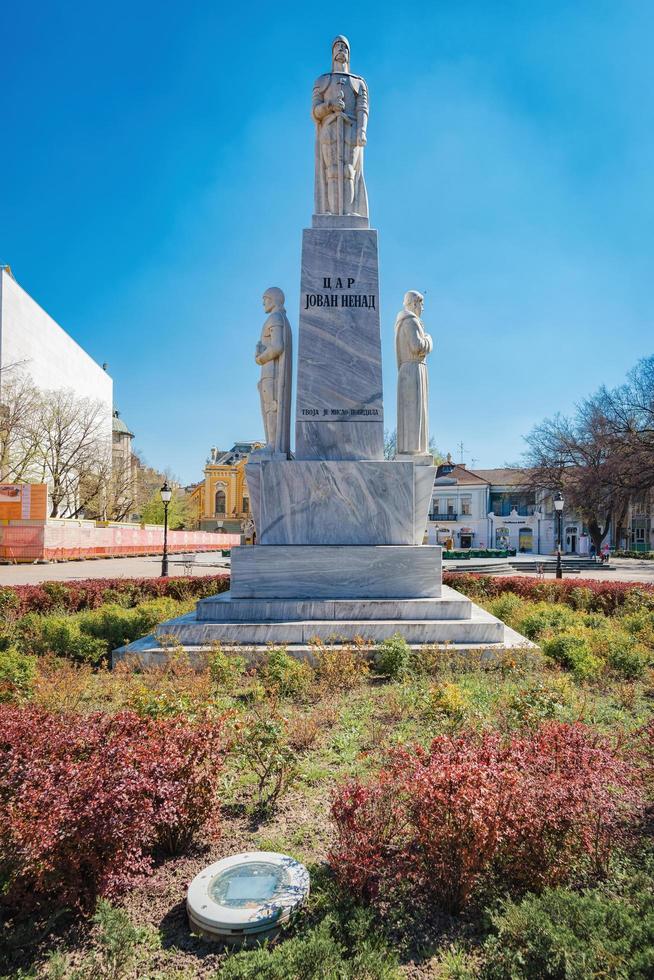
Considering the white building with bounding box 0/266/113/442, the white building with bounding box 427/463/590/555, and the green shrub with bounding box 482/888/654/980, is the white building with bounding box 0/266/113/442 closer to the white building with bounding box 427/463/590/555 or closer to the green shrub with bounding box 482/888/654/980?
the white building with bounding box 427/463/590/555

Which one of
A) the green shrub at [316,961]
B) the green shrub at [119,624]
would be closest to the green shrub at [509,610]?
the green shrub at [119,624]

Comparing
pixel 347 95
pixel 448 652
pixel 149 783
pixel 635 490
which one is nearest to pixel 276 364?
pixel 347 95

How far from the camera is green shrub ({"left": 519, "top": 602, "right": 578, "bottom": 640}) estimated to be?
7.88 meters

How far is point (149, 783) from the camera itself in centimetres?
283

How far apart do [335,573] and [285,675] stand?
214 cm

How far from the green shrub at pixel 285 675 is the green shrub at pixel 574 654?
105 inches

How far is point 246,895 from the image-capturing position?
2.52 meters

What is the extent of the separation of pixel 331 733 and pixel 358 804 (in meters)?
1.79

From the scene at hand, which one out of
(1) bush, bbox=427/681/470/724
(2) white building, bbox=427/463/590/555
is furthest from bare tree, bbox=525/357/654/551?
(1) bush, bbox=427/681/470/724

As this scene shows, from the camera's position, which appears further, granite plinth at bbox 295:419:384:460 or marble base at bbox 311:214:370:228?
marble base at bbox 311:214:370:228

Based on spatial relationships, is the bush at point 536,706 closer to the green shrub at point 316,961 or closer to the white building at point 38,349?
the green shrub at point 316,961

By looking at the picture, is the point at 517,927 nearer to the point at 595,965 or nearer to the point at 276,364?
the point at 595,965

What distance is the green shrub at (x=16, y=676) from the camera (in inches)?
186

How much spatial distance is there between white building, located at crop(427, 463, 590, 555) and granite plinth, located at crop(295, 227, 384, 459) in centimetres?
5636
